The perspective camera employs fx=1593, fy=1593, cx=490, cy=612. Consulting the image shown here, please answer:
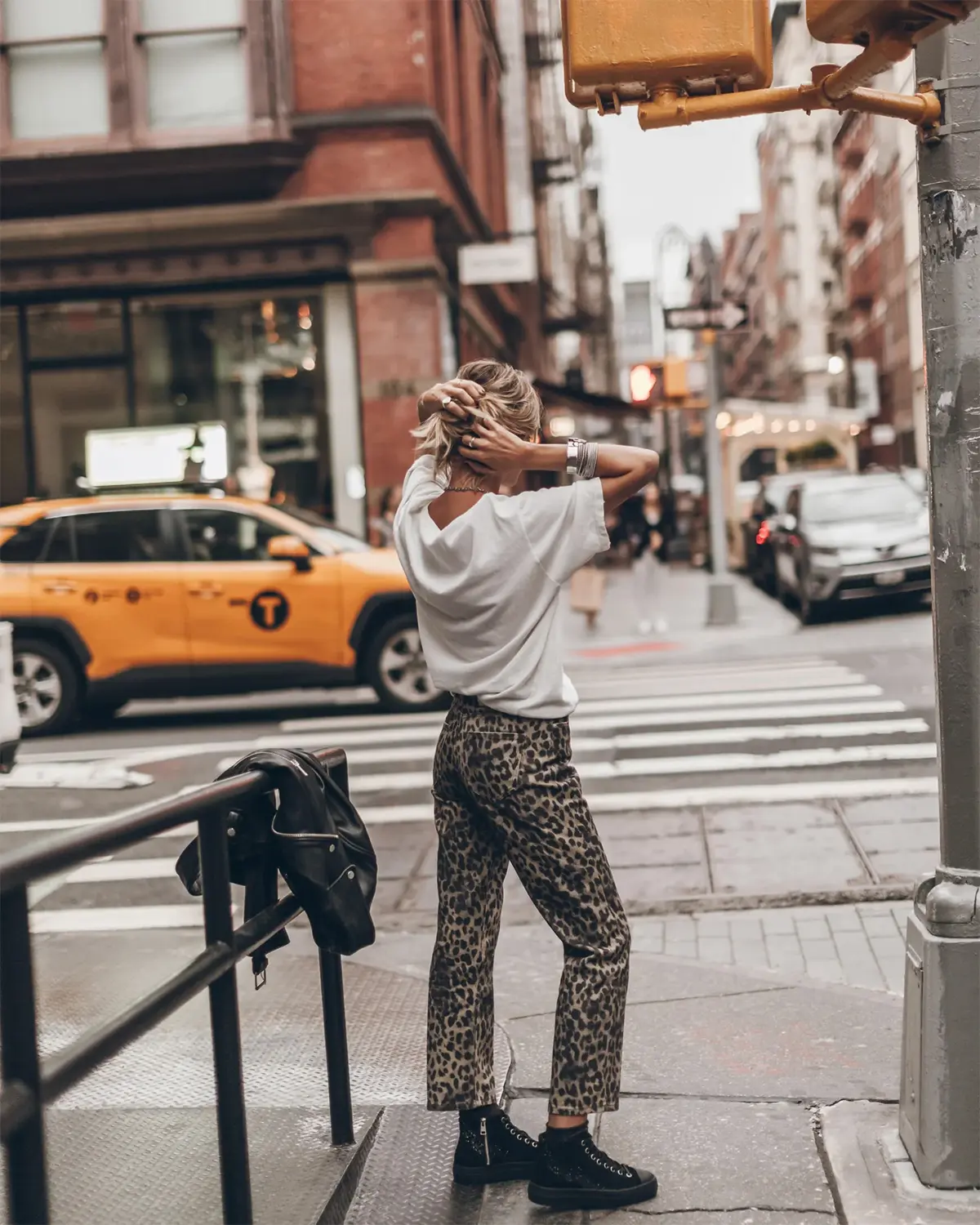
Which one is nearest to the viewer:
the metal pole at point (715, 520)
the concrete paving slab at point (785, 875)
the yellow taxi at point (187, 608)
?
the concrete paving slab at point (785, 875)

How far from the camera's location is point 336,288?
A: 19859 mm

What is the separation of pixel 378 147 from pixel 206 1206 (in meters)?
17.6

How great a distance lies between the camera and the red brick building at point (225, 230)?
63.6ft

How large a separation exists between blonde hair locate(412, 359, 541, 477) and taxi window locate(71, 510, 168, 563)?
9.65 meters

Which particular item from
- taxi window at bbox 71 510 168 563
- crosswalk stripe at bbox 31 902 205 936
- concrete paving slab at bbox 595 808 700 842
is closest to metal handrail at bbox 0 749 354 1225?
crosswalk stripe at bbox 31 902 205 936

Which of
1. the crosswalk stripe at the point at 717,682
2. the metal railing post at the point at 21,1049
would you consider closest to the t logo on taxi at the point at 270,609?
the crosswalk stripe at the point at 717,682

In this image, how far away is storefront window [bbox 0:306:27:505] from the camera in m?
19.9

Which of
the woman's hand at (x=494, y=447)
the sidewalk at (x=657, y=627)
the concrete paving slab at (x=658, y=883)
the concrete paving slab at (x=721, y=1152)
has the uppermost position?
the woman's hand at (x=494, y=447)

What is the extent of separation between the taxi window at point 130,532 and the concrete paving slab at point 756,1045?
860 cm

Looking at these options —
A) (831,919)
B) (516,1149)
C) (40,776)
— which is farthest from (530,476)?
(516,1149)

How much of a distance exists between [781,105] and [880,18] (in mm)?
420

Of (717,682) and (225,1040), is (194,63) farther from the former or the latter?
(225,1040)

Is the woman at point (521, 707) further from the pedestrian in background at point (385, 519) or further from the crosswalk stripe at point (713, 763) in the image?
the pedestrian in background at point (385, 519)

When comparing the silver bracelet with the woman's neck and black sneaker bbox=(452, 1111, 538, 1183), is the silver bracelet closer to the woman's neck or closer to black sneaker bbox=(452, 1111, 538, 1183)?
the woman's neck
